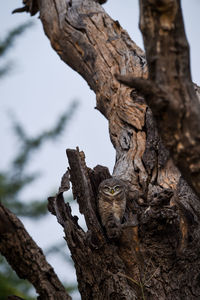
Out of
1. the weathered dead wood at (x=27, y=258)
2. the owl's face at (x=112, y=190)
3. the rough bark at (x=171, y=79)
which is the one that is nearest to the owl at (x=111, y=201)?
the owl's face at (x=112, y=190)

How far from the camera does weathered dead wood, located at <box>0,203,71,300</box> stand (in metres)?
1.93

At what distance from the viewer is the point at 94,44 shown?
3832mm

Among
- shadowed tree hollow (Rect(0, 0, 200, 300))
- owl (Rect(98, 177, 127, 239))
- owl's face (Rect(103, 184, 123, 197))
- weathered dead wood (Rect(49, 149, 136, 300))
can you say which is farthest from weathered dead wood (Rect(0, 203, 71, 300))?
owl's face (Rect(103, 184, 123, 197))

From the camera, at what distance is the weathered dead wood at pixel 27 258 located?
193cm

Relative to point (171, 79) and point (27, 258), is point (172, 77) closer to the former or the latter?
point (171, 79)

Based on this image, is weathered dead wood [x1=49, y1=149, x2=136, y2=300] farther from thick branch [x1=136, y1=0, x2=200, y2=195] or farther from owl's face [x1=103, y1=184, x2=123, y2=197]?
thick branch [x1=136, y1=0, x2=200, y2=195]

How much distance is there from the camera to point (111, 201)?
278cm

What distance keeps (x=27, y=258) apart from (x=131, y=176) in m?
1.34

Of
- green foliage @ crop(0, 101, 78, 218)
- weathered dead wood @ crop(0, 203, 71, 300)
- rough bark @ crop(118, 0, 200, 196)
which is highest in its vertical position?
green foliage @ crop(0, 101, 78, 218)

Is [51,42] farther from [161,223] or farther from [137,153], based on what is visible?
[161,223]

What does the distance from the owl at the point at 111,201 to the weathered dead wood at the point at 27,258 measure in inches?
28.7

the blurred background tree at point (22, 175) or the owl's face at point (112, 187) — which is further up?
the blurred background tree at point (22, 175)

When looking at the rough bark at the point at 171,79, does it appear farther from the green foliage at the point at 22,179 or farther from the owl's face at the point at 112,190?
the green foliage at the point at 22,179

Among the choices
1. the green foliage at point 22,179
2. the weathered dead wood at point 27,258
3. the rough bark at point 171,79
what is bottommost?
the weathered dead wood at point 27,258
